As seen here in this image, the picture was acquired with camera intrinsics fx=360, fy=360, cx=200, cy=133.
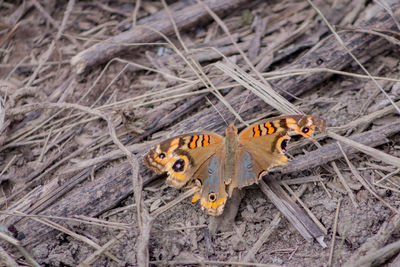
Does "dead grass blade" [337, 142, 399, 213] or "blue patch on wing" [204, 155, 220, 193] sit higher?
"blue patch on wing" [204, 155, 220, 193]

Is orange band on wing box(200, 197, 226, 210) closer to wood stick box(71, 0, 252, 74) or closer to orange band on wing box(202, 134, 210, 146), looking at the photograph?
orange band on wing box(202, 134, 210, 146)

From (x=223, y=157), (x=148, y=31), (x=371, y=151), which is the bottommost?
(x=371, y=151)

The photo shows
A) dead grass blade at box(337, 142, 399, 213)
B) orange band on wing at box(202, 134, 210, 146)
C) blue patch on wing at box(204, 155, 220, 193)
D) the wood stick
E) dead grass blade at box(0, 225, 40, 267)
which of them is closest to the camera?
dead grass blade at box(0, 225, 40, 267)

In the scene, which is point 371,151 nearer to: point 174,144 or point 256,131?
point 256,131

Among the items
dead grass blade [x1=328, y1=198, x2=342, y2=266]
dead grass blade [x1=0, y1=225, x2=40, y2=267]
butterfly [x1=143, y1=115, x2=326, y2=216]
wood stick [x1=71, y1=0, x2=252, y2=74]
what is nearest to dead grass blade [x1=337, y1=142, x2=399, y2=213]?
dead grass blade [x1=328, y1=198, x2=342, y2=266]

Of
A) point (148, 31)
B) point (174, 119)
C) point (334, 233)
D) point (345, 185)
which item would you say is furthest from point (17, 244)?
point (148, 31)

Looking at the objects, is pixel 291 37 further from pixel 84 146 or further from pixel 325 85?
pixel 84 146

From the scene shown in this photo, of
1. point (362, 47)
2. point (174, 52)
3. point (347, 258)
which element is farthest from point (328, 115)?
point (174, 52)

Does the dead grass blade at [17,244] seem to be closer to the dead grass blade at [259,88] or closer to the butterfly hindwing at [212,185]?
the butterfly hindwing at [212,185]
